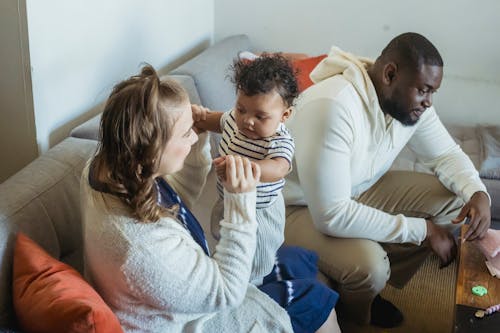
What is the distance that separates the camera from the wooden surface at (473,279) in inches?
67.4

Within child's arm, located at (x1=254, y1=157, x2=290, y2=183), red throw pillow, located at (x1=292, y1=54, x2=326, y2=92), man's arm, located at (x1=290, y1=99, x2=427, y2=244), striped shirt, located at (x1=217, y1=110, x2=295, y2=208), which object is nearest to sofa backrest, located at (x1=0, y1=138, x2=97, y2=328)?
striped shirt, located at (x1=217, y1=110, x2=295, y2=208)

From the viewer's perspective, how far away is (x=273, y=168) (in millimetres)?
1593

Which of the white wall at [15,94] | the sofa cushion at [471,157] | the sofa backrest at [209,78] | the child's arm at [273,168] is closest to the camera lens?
the child's arm at [273,168]

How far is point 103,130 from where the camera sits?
1.31 m

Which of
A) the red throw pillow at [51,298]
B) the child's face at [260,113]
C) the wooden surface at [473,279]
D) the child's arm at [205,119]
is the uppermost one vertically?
the child's face at [260,113]

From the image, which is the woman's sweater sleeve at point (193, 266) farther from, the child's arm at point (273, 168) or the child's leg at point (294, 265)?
the child's leg at point (294, 265)

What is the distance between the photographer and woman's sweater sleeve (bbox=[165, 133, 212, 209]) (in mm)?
1686

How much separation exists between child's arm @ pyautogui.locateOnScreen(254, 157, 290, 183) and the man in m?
0.34

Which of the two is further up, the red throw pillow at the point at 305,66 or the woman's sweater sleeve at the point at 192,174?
the woman's sweater sleeve at the point at 192,174

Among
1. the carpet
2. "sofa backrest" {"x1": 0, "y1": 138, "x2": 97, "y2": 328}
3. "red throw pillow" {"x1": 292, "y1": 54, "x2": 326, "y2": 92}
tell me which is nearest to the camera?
"sofa backrest" {"x1": 0, "y1": 138, "x2": 97, "y2": 328}

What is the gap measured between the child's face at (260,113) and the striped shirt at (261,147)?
0.08ft

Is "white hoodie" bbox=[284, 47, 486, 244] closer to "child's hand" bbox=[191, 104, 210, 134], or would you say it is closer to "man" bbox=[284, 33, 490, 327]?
"man" bbox=[284, 33, 490, 327]

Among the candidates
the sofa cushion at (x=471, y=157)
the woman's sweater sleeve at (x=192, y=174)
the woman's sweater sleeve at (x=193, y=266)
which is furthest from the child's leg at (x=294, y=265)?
the sofa cushion at (x=471, y=157)

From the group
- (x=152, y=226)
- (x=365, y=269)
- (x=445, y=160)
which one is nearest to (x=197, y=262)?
(x=152, y=226)
